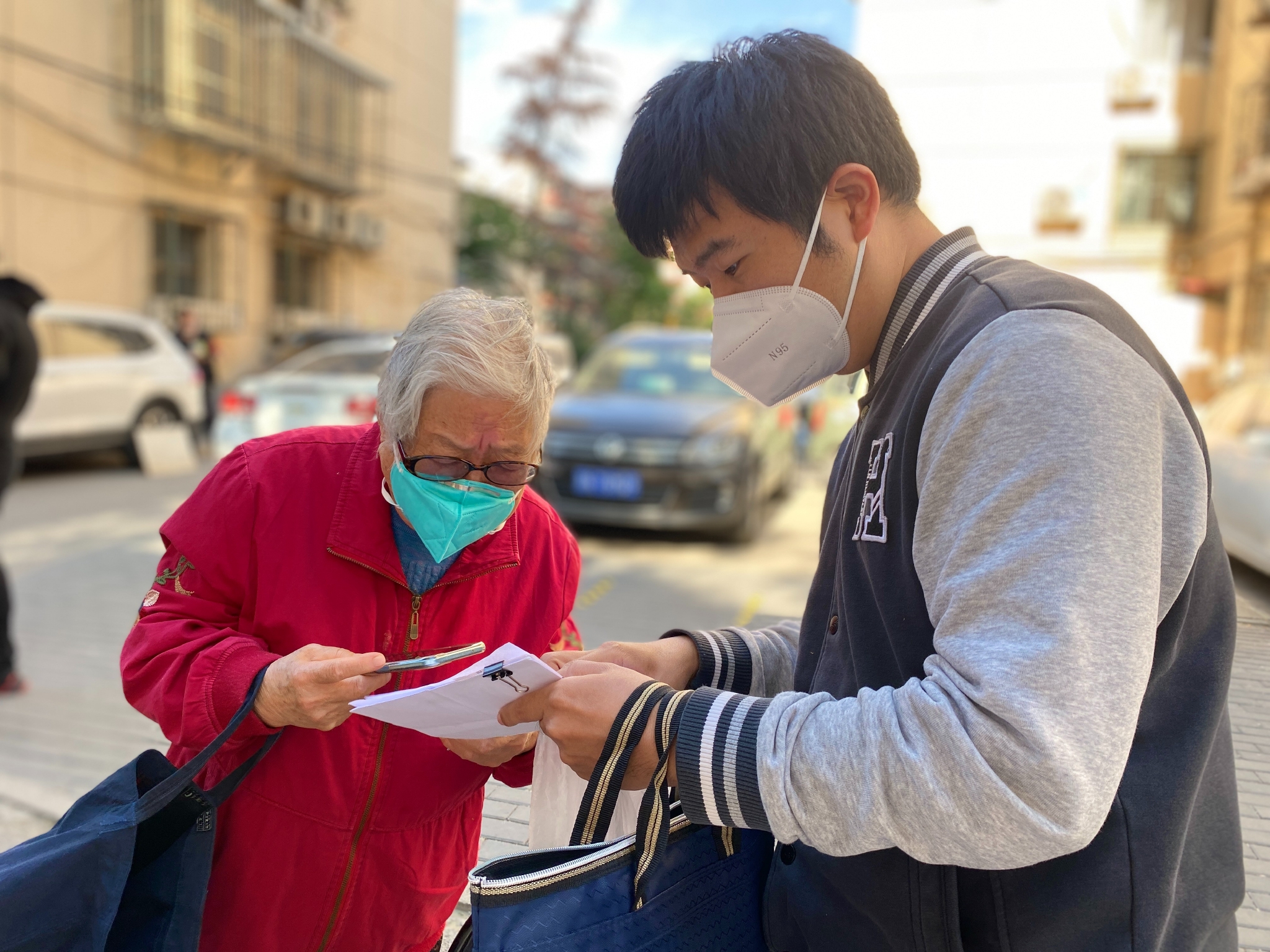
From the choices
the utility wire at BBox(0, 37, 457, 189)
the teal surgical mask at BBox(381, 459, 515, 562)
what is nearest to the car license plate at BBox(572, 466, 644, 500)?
the teal surgical mask at BBox(381, 459, 515, 562)

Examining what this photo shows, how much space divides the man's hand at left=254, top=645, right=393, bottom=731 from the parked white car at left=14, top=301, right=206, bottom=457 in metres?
9.61

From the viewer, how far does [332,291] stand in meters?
20.6

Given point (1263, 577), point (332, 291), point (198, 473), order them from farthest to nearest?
1. point (332, 291)
2. point (198, 473)
3. point (1263, 577)

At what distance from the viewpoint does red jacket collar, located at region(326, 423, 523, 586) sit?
151 centimetres

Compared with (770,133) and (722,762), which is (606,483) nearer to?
(770,133)

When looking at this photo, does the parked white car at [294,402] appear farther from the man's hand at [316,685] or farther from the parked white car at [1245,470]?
the man's hand at [316,685]

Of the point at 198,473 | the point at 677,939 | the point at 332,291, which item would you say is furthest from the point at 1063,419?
the point at 332,291

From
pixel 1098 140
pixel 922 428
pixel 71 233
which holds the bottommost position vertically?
pixel 922 428

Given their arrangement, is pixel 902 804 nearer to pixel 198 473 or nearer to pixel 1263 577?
pixel 1263 577

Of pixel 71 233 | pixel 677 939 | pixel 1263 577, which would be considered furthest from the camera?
pixel 71 233

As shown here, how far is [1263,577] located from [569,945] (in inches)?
224

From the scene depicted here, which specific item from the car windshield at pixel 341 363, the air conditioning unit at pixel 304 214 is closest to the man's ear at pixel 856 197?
the car windshield at pixel 341 363

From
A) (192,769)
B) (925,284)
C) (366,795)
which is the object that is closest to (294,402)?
(366,795)

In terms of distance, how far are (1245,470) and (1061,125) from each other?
17904 millimetres
